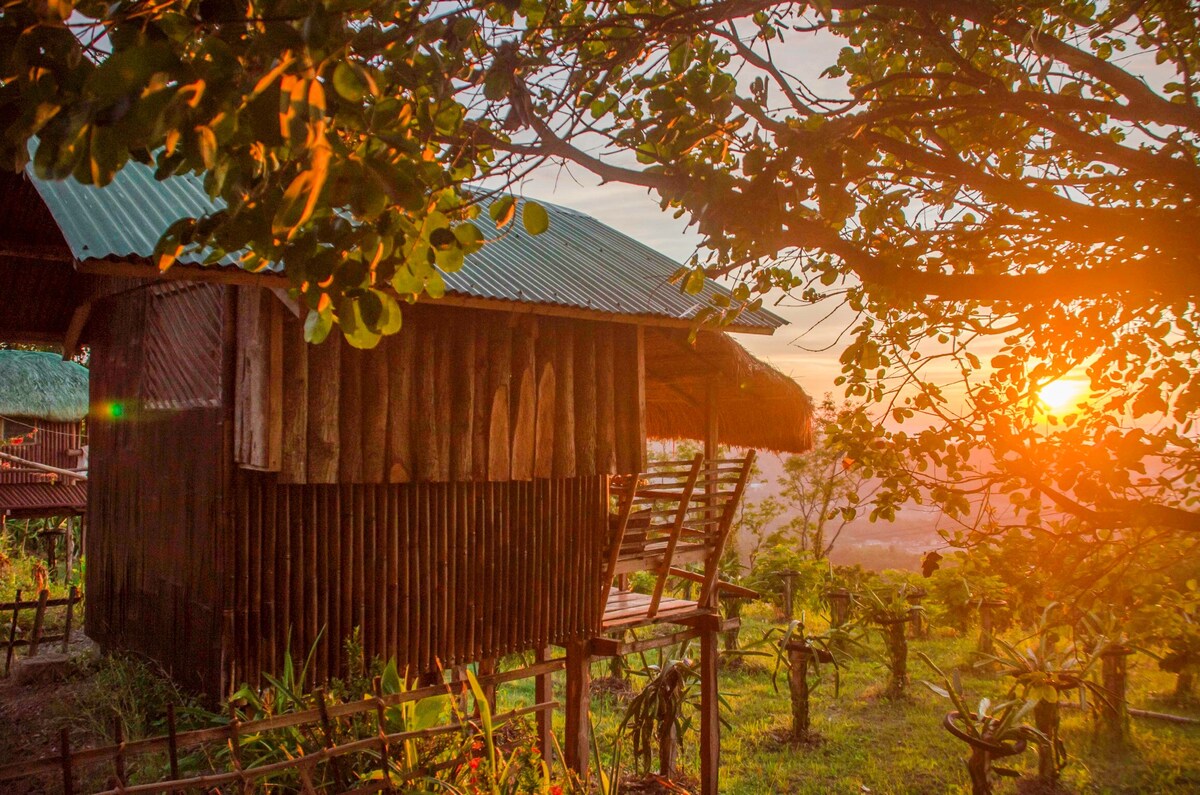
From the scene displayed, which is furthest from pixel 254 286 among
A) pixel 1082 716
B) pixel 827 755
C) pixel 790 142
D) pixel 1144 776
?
pixel 1082 716

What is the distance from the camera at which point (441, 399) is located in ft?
20.0

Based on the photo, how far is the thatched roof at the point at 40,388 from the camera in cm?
1627

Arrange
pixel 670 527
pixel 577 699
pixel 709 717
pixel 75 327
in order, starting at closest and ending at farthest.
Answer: pixel 577 699 < pixel 670 527 < pixel 75 327 < pixel 709 717

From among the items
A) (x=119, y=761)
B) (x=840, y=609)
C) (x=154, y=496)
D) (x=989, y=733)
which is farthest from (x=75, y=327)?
(x=840, y=609)

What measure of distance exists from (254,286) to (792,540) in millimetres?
14959

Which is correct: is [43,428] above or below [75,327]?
below

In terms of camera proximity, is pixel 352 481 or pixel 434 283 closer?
pixel 434 283

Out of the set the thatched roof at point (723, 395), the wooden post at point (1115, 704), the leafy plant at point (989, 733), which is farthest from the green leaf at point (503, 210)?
the wooden post at point (1115, 704)

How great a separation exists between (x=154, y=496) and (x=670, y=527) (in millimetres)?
4534

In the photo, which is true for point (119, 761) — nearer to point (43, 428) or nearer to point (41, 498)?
point (41, 498)

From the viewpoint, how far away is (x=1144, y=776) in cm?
812

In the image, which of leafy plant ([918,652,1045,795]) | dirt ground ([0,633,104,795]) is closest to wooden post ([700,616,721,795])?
leafy plant ([918,652,1045,795])

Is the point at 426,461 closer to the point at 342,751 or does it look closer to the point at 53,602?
the point at 342,751

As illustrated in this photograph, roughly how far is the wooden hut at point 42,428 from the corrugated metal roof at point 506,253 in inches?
461
